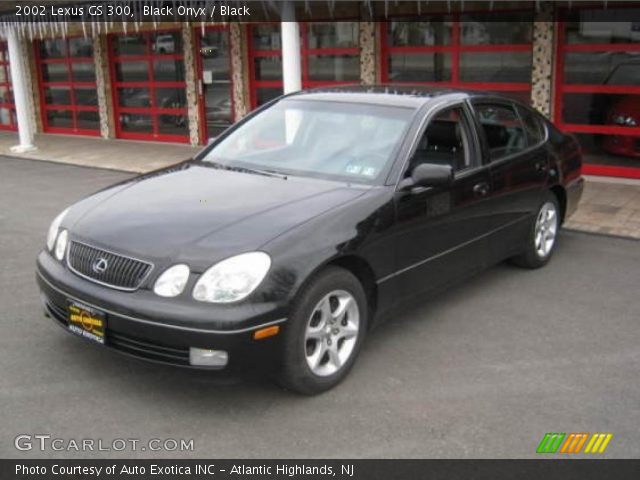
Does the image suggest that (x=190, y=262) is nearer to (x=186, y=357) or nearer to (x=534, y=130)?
(x=186, y=357)

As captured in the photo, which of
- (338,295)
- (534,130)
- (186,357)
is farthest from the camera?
(534,130)

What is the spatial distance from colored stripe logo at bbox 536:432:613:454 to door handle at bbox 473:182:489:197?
6.43 ft

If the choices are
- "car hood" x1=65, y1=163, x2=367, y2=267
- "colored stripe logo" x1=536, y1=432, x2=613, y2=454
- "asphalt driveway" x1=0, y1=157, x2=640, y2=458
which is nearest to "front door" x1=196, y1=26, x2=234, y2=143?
"asphalt driveway" x1=0, y1=157, x2=640, y2=458

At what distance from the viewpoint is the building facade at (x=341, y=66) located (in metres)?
9.70

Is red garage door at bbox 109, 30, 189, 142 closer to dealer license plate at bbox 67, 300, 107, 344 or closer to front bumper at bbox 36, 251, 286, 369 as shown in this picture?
dealer license plate at bbox 67, 300, 107, 344

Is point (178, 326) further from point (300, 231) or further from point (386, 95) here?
point (386, 95)

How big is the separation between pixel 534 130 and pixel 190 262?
12.0ft

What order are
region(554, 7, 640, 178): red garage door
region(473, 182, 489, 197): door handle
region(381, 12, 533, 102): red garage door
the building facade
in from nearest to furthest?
region(473, 182, 489, 197): door handle, region(554, 7, 640, 178): red garage door, the building facade, region(381, 12, 533, 102): red garage door

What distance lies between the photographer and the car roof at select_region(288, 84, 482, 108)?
4.84m

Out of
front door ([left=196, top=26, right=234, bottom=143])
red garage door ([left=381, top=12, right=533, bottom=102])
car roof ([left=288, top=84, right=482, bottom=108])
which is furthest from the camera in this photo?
front door ([left=196, top=26, right=234, bottom=143])

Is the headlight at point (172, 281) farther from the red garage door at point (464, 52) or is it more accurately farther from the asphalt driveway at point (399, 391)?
the red garage door at point (464, 52)
